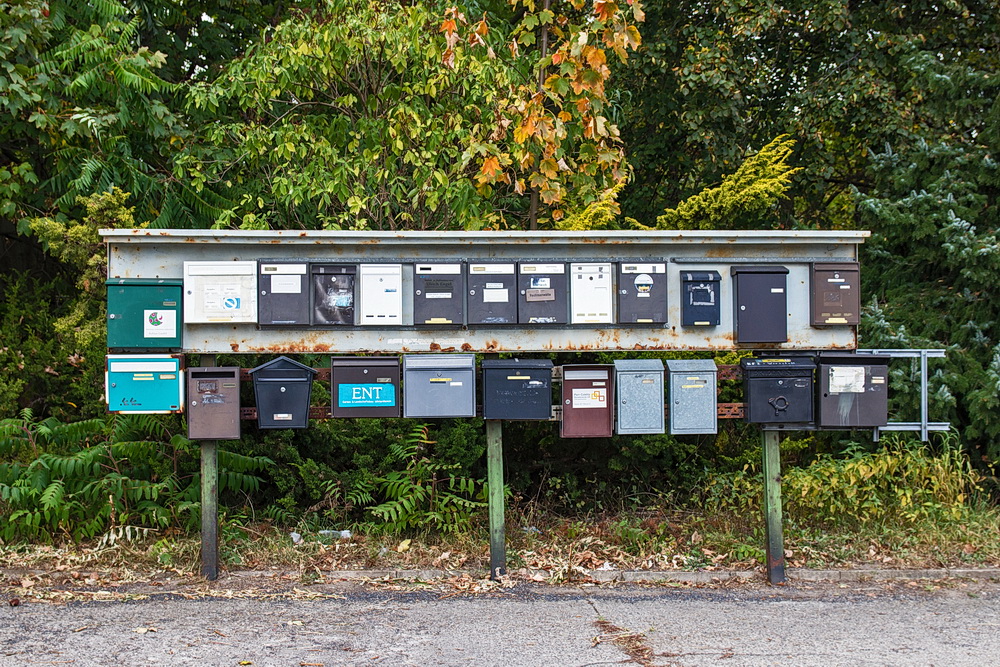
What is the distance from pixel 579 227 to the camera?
299 inches

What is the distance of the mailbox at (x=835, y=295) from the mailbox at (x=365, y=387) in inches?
113

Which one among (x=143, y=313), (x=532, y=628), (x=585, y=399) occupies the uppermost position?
(x=143, y=313)

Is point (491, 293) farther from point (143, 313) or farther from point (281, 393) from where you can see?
point (143, 313)

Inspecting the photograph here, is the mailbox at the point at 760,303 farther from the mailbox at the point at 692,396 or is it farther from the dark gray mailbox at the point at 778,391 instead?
the mailbox at the point at 692,396

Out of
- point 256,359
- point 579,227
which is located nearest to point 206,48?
point 256,359

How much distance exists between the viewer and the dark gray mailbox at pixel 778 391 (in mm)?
5957

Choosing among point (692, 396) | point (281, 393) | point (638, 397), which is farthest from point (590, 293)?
point (281, 393)

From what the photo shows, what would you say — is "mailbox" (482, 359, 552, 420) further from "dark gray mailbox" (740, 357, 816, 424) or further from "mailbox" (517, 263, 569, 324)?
"dark gray mailbox" (740, 357, 816, 424)

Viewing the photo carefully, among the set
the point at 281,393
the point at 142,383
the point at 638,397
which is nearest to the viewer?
the point at 142,383

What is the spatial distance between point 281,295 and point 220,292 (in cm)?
39

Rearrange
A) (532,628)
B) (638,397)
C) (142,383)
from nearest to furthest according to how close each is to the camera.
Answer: (532,628) < (142,383) < (638,397)

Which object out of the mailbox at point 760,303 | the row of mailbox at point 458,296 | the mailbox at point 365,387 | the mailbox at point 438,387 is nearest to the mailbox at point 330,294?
the row of mailbox at point 458,296

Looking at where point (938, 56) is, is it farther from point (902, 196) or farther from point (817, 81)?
point (902, 196)

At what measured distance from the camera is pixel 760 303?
6000mm
